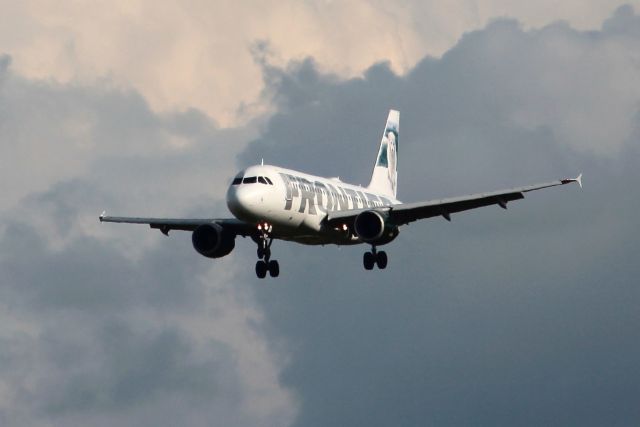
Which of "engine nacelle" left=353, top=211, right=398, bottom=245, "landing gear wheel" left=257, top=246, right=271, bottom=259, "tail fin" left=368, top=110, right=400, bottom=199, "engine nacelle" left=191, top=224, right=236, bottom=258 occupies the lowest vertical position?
"landing gear wheel" left=257, top=246, right=271, bottom=259

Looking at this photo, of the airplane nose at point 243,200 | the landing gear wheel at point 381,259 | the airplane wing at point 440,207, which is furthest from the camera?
the landing gear wheel at point 381,259

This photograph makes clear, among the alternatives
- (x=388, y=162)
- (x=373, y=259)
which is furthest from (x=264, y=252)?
(x=388, y=162)

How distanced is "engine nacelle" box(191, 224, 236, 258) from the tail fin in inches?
633

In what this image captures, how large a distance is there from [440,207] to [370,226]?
4.07 m

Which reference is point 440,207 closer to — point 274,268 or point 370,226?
point 370,226

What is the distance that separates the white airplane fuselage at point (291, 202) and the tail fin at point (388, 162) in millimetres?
14658

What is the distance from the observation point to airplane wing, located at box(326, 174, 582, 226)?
7444cm

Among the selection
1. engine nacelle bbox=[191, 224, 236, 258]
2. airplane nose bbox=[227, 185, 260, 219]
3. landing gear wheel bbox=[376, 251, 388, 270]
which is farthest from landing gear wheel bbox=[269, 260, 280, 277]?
airplane nose bbox=[227, 185, 260, 219]

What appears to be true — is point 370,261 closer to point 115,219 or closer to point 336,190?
point 336,190

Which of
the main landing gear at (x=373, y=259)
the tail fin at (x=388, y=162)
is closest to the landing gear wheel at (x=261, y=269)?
the main landing gear at (x=373, y=259)

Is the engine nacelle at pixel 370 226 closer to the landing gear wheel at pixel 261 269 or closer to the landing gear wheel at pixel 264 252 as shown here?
the landing gear wheel at pixel 264 252

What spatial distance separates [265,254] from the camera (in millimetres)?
75000

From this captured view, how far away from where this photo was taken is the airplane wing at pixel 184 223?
253ft

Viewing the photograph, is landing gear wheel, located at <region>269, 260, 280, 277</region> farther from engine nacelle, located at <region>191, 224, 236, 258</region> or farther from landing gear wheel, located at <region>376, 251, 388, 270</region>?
landing gear wheel, located at <region>376, 251, 388, 270</region>
